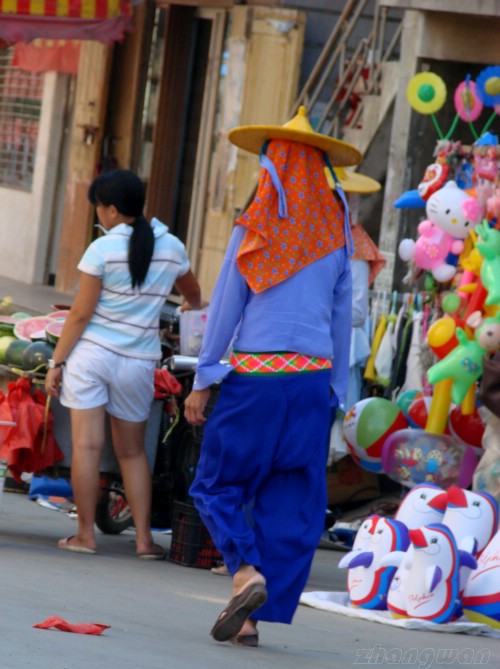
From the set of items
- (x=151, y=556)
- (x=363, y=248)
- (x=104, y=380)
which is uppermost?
(x=363, y=248)

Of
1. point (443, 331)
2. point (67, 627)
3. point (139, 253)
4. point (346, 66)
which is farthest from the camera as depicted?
point (346, 66)

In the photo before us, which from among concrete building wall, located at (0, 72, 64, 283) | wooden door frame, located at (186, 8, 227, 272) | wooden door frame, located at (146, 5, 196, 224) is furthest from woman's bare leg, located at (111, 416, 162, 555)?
concrete building wall, located at (0, 72, 64, 283)

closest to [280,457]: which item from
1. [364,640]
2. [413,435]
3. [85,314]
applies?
[364,640]

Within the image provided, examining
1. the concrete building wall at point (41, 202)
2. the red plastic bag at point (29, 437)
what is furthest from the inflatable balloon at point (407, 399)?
the concrete building wall at point (41, 202)

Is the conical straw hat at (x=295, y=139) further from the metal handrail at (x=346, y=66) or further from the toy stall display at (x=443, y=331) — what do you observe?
the metal handrail at (x=346, y=66)

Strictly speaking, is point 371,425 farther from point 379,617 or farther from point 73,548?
point 379,617

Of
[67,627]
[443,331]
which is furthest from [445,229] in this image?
[67,627]

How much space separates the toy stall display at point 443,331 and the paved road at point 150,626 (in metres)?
0.93

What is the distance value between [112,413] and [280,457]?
2.06 meters

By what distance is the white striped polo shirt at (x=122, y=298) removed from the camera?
796cm

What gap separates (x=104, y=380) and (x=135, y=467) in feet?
1.60

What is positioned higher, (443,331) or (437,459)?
(443,331)

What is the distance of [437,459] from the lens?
29.0ft

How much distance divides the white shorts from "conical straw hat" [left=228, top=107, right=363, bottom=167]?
158 cm
